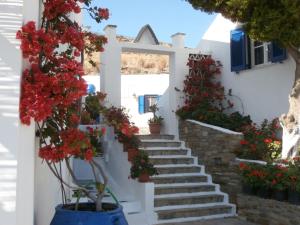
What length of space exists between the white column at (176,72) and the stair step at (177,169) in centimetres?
180

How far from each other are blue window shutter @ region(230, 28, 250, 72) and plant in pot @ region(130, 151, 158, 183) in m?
4.05

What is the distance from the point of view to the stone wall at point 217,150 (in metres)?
9.20

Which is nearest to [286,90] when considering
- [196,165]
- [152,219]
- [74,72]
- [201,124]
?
[201,124]

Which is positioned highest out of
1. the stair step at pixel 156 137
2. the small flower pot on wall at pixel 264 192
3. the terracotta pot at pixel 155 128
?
the terracotta pot at pixel 155 128

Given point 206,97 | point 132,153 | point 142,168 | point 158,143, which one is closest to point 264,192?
point 142,168

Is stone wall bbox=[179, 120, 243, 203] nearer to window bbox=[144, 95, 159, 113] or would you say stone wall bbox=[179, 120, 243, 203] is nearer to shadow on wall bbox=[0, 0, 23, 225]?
window bbox=[144, 95, 159, 113]

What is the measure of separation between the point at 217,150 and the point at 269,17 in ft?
11.6

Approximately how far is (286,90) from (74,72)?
23.4 ft

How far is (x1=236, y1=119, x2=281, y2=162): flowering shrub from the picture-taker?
881 cm

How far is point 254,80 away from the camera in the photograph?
34.8ft

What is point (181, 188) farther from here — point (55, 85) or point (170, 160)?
point (55, 85)

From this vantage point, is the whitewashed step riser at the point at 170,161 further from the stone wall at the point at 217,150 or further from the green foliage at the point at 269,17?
the green foliage at the point at 269,17

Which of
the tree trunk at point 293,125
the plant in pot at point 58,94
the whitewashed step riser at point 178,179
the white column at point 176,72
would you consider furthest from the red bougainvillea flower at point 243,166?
the plant in pot at point 58,94

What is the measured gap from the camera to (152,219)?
26.7ft
